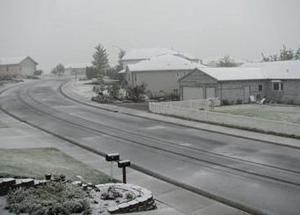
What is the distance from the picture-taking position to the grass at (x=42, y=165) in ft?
45.8

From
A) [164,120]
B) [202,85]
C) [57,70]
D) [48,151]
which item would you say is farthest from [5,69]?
[48,151]

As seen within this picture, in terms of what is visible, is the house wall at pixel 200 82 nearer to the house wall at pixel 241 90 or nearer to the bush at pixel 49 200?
the house wall at pixel 241 90

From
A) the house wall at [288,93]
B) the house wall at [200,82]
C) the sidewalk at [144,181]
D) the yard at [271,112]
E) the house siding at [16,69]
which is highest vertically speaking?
the house siding at [16,69]

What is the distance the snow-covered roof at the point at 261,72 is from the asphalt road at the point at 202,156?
13.3m

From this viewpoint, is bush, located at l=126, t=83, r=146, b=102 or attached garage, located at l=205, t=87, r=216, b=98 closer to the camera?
attached garage, located at l=205, t=87, r=216, b=98

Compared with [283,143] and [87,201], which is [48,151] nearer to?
[87,201]

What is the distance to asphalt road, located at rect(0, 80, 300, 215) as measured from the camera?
13.5 m

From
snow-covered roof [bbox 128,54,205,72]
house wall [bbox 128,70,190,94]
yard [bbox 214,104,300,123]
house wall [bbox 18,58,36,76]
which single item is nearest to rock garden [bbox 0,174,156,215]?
yard [bbox 214,104,300,123]

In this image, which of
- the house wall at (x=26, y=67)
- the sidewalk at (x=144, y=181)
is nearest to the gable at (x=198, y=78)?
the sidewalk at (x=144, y=181)

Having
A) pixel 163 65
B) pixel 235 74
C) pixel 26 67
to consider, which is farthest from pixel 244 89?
pixel 26 67

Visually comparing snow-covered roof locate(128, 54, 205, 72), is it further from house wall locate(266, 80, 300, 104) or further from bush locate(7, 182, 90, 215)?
bush locate(7, 182, 90, 215)

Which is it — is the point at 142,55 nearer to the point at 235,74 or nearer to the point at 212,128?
the point at 235,74

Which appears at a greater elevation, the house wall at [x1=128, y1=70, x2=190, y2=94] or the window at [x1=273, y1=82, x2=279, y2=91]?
the house wall at [x1=128, y1=70, x2=190, y2=94]

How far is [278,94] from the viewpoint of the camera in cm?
4200
